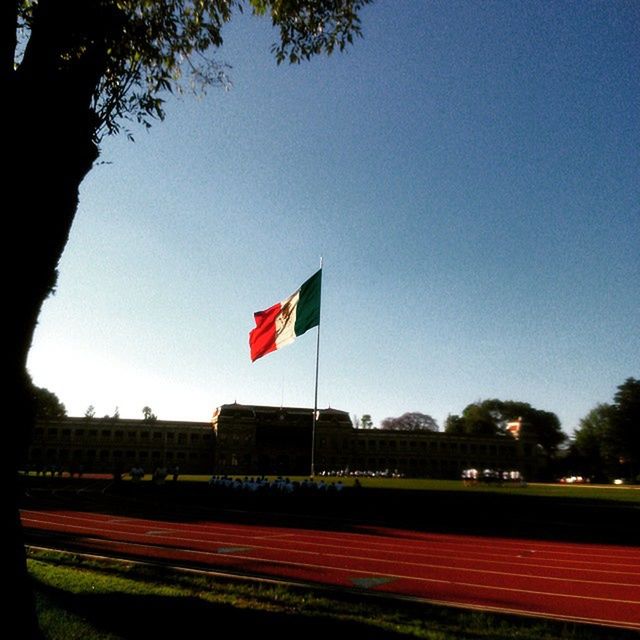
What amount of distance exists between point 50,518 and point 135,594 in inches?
481

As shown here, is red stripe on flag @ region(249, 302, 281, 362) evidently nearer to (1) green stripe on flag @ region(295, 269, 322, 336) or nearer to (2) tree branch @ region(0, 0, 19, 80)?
(1) green stripe on flag @ region(295, 269, 322, 336)

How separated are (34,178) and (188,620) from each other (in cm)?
490

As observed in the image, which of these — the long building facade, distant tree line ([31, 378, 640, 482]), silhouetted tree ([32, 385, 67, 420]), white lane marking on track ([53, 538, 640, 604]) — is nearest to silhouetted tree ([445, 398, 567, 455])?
distant tree line ([31, 378, 640, 482])

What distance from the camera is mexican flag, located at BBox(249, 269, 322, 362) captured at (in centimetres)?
1730

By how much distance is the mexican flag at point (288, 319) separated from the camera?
1730cm

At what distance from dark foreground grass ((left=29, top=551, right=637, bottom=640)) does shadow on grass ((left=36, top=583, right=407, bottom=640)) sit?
0.01 meters

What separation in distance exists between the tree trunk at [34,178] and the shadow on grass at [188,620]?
194 centimetres

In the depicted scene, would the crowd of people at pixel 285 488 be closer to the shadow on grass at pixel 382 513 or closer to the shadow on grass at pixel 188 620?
the shadow on grass at pixel 382 513

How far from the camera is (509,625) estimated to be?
596 centimetres

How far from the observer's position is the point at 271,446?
87.2m

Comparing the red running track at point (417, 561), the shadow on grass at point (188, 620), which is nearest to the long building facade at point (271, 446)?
the red running track at point (417, 561)

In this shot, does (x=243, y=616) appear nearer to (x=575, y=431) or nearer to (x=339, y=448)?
(x=339, y=448)

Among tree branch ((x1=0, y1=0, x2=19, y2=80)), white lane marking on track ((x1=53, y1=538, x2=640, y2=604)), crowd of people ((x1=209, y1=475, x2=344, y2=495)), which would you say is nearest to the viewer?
tree branch ((x1=0, y1=0, x2=19, y2=80))

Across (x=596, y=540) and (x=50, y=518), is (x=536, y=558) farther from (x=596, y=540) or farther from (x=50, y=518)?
(x=50, y=518)
